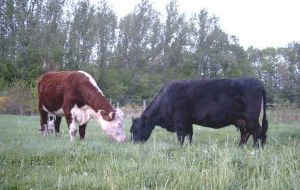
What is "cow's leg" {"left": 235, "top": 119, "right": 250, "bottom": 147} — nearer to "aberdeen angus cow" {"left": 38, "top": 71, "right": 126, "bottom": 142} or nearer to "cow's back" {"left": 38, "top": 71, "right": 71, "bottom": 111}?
"aberdeen angus cow" {"left": 38, "top": 71, "right": 126, "bottom": 142}

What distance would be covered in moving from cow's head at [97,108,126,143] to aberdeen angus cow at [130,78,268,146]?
489 mm

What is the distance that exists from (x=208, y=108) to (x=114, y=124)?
249cm

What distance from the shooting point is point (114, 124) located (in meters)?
10.7

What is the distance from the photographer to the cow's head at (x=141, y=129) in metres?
11.0

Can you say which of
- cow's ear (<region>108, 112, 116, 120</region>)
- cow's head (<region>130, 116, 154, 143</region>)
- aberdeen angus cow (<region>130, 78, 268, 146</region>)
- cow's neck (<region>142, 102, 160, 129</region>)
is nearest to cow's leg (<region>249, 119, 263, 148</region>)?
aberdeen angus cow (<region>130, 78, 268, 146</region>)

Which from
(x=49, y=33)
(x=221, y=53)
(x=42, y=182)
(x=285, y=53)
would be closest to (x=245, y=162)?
(x=42, y=182)

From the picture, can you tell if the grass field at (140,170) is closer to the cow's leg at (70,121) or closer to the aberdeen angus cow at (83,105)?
the aberdeen angus cow at (83,105)

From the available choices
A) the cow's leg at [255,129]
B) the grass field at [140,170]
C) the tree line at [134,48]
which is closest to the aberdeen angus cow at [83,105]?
the cow's leg at [255,129]

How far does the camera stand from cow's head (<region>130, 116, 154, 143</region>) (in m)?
11.0

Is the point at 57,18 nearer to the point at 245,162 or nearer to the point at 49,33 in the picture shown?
the point at 49,33

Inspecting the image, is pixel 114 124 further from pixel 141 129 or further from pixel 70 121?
pixel 70 121

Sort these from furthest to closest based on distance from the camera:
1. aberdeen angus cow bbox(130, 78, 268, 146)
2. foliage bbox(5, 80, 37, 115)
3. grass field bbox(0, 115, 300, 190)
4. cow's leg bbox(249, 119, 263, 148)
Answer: foliage bbox(5, 80, 37, 115), aberdeen angus cow bbox(130, 78, 268, 146), cow's leg bbox(249, 119, 263, 148), grass field bbox(0, 115, 300, 190)

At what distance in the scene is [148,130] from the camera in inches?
439

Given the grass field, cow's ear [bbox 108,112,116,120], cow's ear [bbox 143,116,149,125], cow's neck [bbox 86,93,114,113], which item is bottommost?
the grass field
